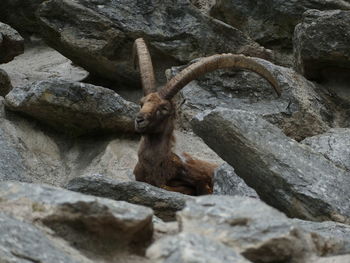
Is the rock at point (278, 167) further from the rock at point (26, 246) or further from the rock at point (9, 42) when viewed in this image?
the rock at point (9, 42)

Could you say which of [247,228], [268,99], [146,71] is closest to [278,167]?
[146,71]

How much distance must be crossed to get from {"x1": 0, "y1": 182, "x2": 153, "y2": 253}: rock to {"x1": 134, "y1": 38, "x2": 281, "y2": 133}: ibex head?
432 cm

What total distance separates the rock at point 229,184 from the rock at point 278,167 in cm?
38

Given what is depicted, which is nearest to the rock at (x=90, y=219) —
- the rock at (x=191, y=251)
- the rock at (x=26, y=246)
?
the rock at (x=26, y=246)

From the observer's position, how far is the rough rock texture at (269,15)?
40.0 feet

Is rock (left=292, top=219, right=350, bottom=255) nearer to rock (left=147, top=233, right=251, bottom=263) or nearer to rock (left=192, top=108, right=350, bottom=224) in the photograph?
rock (left=147, top=233, right=251, bottom=263)

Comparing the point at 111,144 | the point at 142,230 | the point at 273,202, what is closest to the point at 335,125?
the point at 111,144

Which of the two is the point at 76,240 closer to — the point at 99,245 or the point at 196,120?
the point at 99,245

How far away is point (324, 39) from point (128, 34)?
2.78 metres

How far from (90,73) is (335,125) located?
149 inches

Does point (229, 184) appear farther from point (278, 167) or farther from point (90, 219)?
point (90, 219)

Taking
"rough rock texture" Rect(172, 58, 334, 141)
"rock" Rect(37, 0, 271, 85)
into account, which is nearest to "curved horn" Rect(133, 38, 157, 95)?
"rough rock texture" Rect(172, 58, 334, 141)

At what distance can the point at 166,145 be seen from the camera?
29.3ft

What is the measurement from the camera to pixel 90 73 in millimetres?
11836
